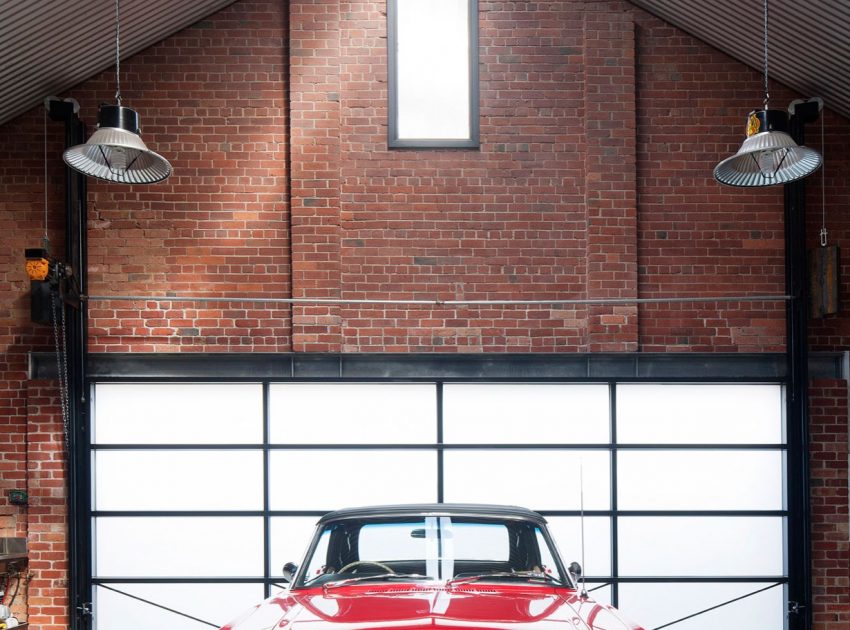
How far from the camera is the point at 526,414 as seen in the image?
844 centimetres

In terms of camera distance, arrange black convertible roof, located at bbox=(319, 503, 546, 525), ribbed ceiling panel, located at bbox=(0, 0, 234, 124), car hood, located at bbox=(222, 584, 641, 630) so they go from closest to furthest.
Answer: car hood, located at bbox=(222, 584, 641, 630)
black convertible roof, located at bbox=(319, 503, 546, 525)
ribbed ceiling panel, located at bbox=(0, 0, 234, 124)

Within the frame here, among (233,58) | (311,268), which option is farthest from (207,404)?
(233,58)

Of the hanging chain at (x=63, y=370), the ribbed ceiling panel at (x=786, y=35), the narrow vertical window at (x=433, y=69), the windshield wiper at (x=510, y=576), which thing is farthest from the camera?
the narrow vertical window at (x=433, y=69)

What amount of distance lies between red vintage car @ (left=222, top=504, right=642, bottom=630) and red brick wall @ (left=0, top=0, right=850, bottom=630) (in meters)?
3.79

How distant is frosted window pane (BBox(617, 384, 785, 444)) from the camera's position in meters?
8.44

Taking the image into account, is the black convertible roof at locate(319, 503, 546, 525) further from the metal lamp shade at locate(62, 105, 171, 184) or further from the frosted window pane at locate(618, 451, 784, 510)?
the frosted window pane at locate(618, 451, 784, 510)

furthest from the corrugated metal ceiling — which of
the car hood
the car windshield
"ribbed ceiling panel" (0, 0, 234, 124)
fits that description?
the car hood

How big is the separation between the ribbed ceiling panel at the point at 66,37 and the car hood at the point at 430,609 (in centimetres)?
533

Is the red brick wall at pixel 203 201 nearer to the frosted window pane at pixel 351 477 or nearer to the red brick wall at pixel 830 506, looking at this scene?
the frosted window pane at pixel 351 477

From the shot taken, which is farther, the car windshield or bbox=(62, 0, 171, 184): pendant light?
bbox=(62, 0, 171, 184): pendant light

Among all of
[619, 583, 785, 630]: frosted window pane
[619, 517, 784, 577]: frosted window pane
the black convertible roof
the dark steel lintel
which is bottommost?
[619, 583, 785, 630]: frosted window pane

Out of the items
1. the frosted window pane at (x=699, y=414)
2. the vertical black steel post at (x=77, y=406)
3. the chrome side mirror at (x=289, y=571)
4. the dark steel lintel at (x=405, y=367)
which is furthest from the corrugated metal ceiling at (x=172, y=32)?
the chrome side mirror at (x=289, y=571)

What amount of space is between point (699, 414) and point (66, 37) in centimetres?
674

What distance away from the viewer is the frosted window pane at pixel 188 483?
27.4ft
